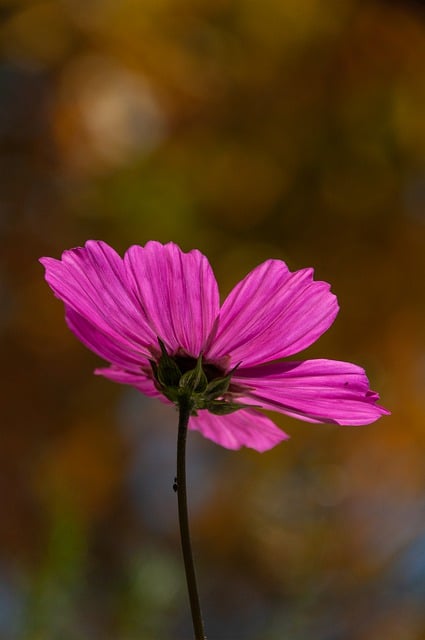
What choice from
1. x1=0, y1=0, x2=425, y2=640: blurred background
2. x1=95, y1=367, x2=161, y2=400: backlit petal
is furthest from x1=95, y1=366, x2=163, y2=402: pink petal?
x1=0, y1=0, x2=425, y2=640: blurred background

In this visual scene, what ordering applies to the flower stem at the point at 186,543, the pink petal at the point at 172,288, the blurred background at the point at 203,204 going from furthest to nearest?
the blurred background at the point at 203,204 → the pink petal at the point at 172,288 → the flower stem at the point at 186,543

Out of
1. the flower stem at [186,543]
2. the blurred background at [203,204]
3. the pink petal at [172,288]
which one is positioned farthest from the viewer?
the blurred background at [203,204]

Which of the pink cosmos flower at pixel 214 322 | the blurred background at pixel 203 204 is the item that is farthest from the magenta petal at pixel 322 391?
the blurred background at pixel 203 204

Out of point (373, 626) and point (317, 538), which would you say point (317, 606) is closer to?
point (317, 538)

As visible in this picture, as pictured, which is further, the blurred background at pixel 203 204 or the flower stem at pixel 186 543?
the blurred background at pixel 203 204

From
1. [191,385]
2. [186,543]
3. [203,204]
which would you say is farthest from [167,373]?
[203,204]

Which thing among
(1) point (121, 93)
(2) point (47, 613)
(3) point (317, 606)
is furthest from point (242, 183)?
(2) point (47, 613)

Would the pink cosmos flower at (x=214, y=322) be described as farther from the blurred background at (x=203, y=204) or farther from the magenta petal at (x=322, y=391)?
the blurred background at (x=203, y=204)

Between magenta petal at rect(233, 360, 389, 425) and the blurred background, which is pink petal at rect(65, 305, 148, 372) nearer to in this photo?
magenta petal at rect(233, 360, 389, 425)
